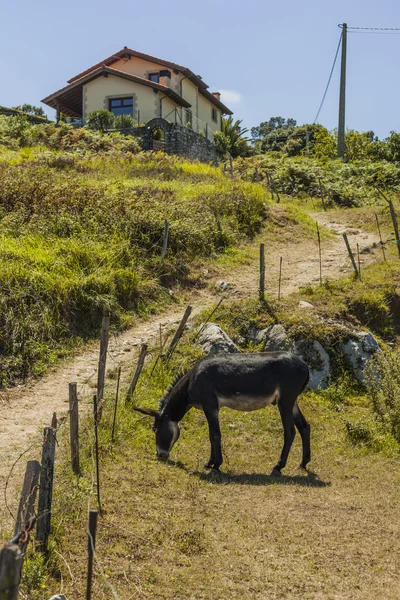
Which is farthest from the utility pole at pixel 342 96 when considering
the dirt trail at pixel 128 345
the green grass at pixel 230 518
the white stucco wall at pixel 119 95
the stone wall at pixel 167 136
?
the green grass at pixel 230 518

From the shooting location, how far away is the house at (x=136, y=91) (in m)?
37.5

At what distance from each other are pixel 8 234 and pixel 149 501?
429 inches

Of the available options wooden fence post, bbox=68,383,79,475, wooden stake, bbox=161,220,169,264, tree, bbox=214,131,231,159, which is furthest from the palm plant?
wooden fence post, bbox=68,383,79,475

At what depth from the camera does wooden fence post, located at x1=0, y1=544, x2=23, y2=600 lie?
11.6 feet

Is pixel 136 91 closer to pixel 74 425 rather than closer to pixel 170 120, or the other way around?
pixel 170 120

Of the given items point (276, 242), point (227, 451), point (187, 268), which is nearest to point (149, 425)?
point (227, 451)

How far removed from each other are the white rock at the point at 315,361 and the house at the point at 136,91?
2613cm

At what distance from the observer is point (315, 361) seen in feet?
42.9

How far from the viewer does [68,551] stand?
616 cm

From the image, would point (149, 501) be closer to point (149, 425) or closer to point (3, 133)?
point (149, 425)

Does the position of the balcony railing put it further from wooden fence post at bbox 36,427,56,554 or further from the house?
wooden fence post at bbox 36,427,56,554

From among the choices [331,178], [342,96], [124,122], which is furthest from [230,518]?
Result: [342,96]

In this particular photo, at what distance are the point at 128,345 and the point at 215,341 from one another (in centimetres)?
200

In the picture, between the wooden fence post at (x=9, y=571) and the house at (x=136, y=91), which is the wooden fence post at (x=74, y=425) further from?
the house at (x=136, y=91)
